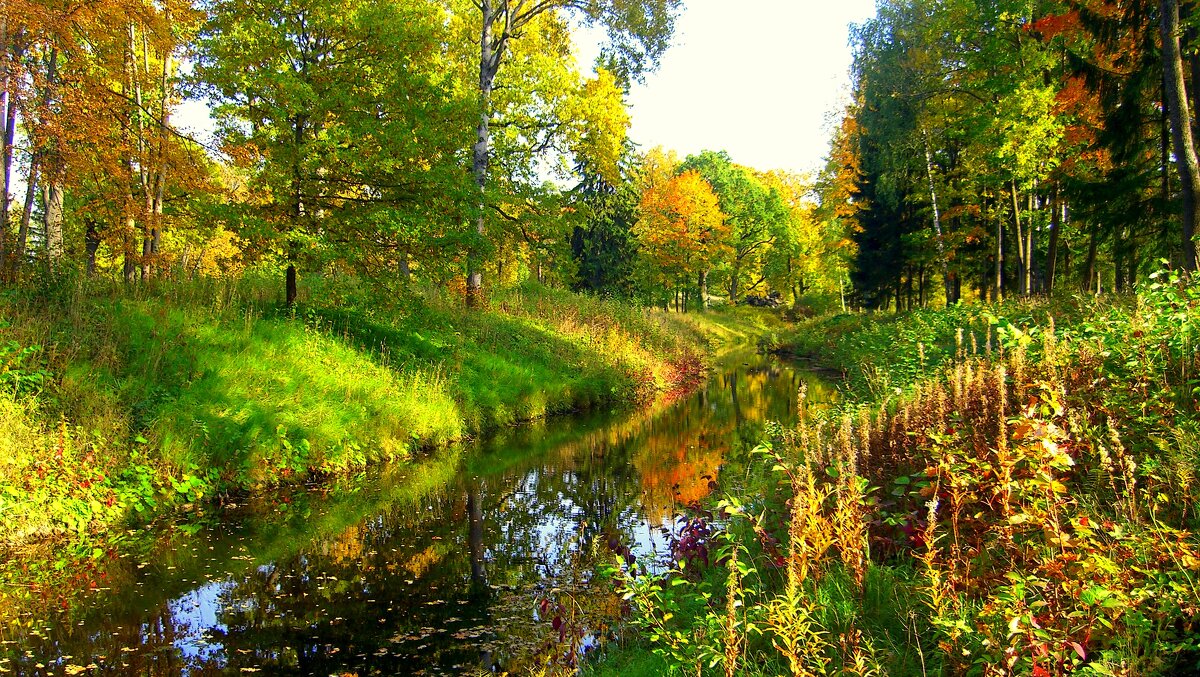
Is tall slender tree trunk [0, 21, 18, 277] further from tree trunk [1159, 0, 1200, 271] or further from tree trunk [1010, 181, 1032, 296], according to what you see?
tree trunk [1010, 181, 1032, 296]

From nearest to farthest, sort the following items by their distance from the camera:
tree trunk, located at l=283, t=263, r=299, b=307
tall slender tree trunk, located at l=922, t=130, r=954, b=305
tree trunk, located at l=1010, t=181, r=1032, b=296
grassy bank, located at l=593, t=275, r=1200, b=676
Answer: grassy bank, located at l=593, t=275, r=1200, b=676 < tree trunk, located at l=283, t=263, r=299, b=307 < tree trunk, located at l=1010, t=181, r=1032, b=296 < tall slender tree trunk, located at l=922, t=130, r=954, b=305

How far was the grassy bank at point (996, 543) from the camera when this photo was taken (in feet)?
9.68

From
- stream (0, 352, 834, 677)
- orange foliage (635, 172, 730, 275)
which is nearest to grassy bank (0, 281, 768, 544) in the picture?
stream (0, 352, 834, 677)

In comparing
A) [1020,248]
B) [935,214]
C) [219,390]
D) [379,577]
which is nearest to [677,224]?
[935,214]

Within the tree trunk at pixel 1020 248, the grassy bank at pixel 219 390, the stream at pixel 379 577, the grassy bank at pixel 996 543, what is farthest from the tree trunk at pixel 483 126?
the tree trunk at pixel 1020 248

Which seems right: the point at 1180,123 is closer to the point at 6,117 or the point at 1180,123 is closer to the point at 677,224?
the point at 6,117

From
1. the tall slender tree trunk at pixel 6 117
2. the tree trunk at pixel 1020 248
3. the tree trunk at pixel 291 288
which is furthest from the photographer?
the tree trunk at pixel 1020 248

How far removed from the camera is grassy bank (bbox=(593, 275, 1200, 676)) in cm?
295

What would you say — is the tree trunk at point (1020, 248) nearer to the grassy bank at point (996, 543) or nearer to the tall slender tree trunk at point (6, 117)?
the grassy bank at point (996, 543)

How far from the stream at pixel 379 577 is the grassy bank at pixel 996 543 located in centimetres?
119

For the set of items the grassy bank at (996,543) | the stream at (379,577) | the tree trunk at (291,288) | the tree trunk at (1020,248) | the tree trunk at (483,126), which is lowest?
the stream at (379,577)

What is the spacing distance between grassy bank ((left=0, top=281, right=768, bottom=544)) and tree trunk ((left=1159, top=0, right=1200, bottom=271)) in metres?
12.0

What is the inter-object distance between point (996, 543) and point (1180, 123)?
11104 millimetres

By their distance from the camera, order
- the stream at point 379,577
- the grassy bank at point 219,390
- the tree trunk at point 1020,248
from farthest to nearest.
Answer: the tree trunk at point 1020,248, the grassy bank at point 219,390, the stream at point 379,577
